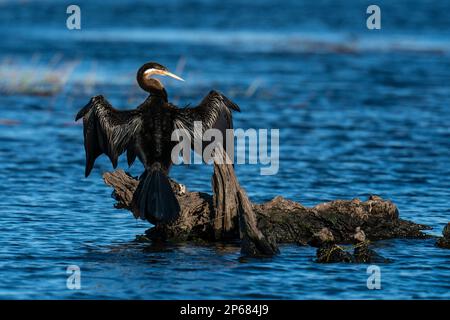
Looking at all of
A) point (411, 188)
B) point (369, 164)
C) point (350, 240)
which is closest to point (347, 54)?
point (369, 164)

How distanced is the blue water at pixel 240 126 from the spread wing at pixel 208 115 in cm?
144

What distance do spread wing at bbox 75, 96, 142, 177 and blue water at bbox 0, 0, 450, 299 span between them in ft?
3.85

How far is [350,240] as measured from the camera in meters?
13.1

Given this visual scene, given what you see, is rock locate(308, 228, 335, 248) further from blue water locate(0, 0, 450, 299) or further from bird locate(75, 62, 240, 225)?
bird locate(75, 62, 240, 225)

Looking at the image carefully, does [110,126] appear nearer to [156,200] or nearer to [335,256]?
[156,200]

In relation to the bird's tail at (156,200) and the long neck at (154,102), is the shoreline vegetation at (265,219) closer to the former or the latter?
the bird's tail at (156,200)

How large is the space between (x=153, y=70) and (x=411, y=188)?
5.87 meters

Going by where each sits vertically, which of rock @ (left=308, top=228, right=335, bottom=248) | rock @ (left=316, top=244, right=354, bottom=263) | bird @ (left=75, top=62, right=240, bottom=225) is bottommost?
rock @ (left=316, top=244, right=354, bottom=263)

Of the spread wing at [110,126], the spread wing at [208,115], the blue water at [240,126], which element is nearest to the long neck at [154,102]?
the spread wing at [110,126]

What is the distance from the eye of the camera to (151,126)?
12.8 metres

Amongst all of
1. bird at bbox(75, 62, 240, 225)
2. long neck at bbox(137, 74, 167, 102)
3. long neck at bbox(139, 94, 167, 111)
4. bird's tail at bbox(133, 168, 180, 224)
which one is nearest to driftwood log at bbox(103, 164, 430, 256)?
bird at bbox(75, 62, 240, 225)

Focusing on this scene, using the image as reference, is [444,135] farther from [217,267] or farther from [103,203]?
[217,267]

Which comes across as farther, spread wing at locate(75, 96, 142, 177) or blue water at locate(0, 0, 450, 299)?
spread wing at locate(75, 96, 142, 177)

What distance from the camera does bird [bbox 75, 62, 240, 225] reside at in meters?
12.6
